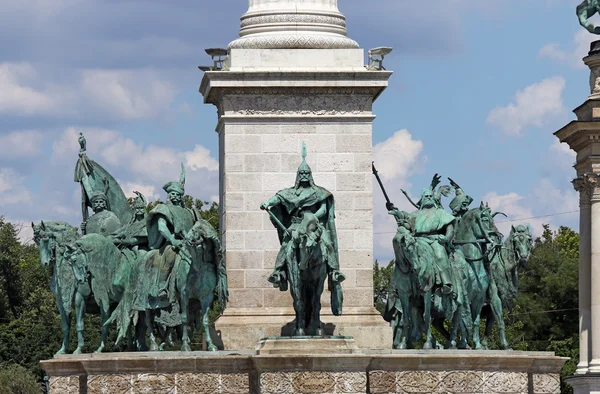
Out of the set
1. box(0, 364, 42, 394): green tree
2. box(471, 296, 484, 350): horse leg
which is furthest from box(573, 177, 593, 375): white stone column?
box(0, 364, 42, 394): green tree

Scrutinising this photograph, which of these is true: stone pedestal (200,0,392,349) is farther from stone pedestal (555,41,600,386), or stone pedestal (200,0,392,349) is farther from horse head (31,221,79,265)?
stone pedestal (555,41,600,386)

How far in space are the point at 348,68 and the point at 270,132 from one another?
6.79 feet

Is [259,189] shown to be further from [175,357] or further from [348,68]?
[175,357]

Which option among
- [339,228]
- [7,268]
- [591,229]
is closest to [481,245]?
[339,228]

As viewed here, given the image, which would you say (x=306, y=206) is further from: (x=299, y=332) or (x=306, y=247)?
(x=299, y=332)

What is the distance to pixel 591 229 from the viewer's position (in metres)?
62.8

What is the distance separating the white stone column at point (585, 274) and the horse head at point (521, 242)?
1836cm

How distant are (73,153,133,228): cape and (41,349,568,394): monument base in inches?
219

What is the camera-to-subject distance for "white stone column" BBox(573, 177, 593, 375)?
62.7m

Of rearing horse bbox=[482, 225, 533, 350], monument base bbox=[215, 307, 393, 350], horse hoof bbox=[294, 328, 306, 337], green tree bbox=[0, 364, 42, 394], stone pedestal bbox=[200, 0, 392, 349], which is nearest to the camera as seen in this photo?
horse hoof bbox=[294, 328, 306, 337]

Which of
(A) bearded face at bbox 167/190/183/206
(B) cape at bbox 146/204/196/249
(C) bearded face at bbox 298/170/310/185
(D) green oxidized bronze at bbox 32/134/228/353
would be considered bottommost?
(D) green oxidized bronze at bbox 32/134/228/353

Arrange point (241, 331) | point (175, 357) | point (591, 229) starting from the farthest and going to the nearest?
point (591, 229) < point (241, 331) < point (175, 357)

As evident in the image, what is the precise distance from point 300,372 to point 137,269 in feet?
17.9

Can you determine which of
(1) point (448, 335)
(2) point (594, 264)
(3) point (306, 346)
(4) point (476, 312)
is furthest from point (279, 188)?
(2) point (594, 264)
